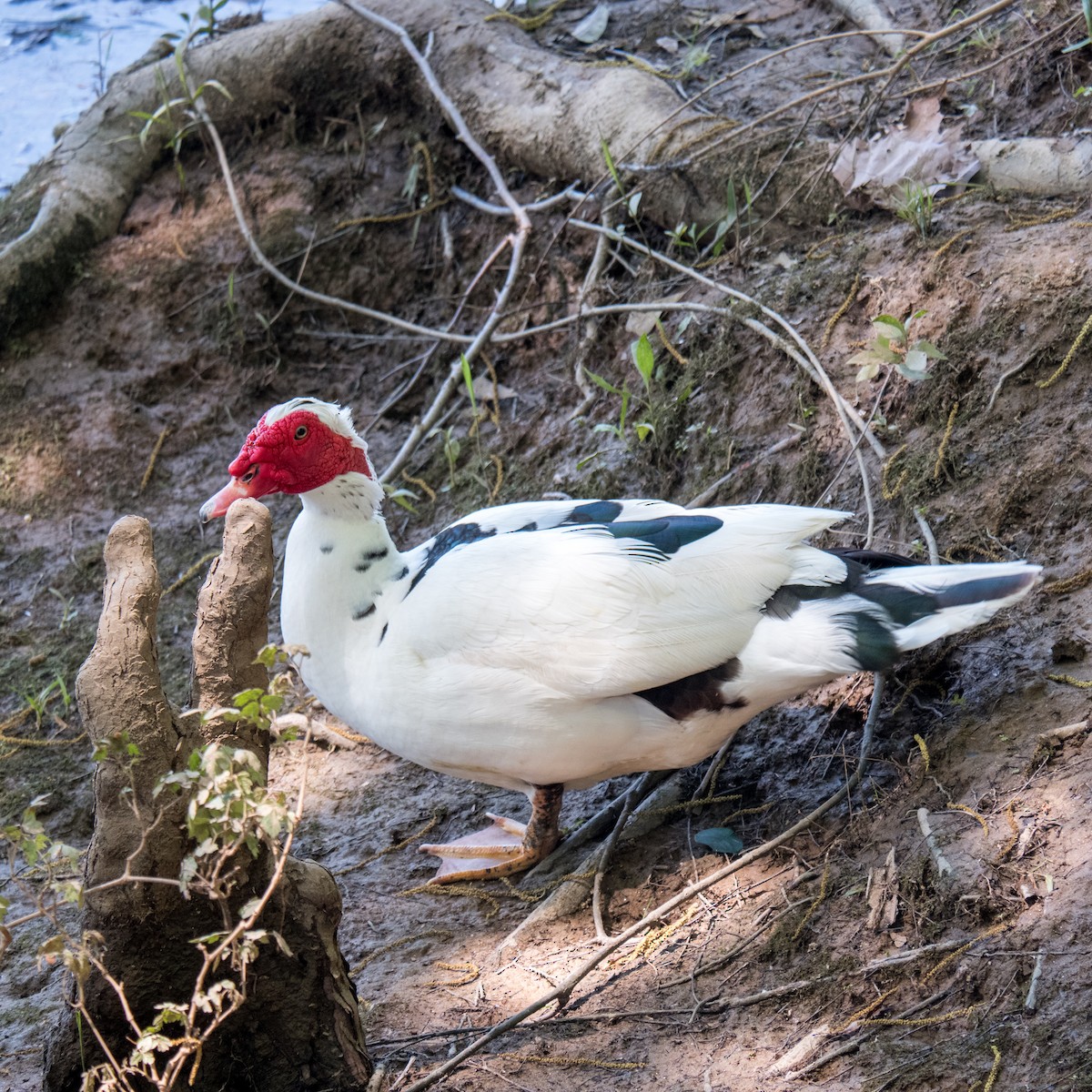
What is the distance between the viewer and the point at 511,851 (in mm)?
3064

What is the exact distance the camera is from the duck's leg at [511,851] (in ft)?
9.85

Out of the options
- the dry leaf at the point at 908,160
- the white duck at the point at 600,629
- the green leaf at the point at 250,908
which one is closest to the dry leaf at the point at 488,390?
the dry leaf at the point at 908,160

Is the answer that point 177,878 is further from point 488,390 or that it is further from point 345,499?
point 488,390

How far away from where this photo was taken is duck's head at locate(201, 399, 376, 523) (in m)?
2.98

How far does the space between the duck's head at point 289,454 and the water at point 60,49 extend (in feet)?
14.8

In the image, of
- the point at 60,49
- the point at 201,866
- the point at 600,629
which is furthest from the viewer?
the point at 60,49

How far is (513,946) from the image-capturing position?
2705 mm

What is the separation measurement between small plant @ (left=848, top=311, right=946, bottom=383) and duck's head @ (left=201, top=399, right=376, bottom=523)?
139 centimetres

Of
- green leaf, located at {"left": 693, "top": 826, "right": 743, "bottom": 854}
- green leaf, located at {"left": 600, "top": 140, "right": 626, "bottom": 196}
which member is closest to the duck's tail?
green leaf, located at {"left": 693, "top": 826, "right": 743, "bottom": 854}

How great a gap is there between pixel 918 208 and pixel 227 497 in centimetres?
215

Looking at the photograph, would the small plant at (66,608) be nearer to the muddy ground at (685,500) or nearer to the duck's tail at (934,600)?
the muddy ground at (685,500)

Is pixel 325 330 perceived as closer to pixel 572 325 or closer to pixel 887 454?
pixel 572 325

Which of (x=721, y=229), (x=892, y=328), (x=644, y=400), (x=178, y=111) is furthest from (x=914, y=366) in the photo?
(x=178, y=111)

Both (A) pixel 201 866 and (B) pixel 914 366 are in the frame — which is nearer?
(A) pixel 201 866
